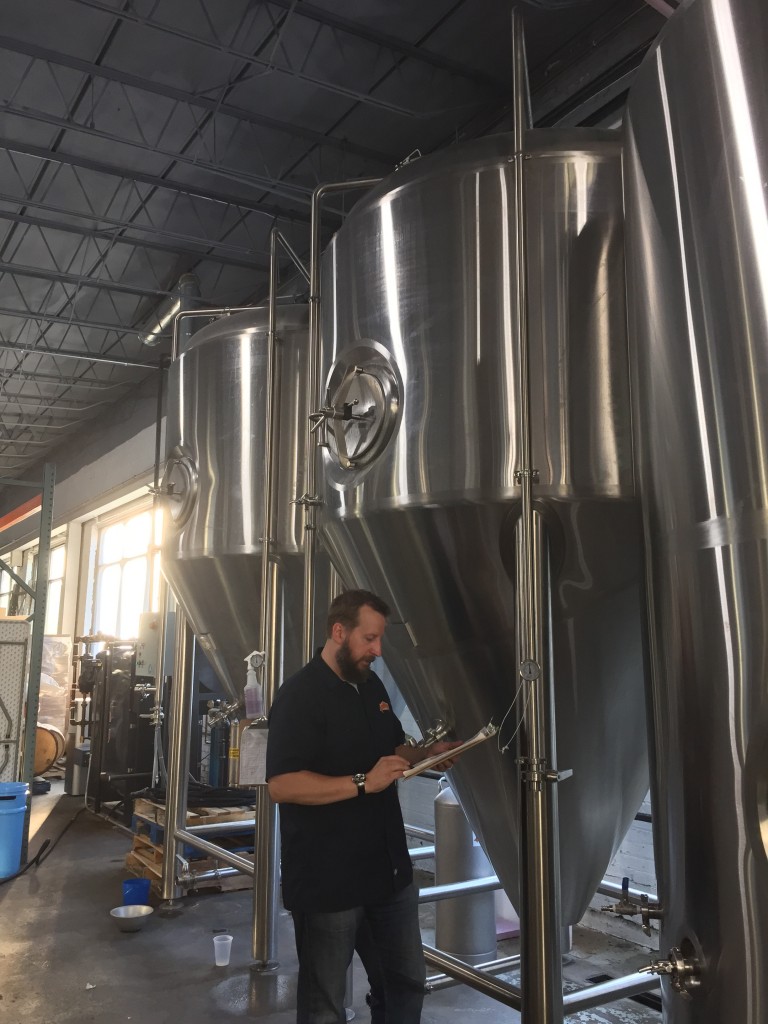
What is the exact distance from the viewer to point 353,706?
7.68 ft

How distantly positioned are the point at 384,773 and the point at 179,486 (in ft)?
7.45

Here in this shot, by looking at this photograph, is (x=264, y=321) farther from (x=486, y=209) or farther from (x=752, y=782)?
(x=752, y=782)

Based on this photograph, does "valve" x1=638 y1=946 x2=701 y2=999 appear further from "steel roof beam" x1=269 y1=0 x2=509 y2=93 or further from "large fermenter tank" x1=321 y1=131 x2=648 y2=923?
"steel roof beam" x1=269 y1=0 x2=509 y2=93

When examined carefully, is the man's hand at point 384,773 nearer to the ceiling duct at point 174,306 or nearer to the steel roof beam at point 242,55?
the steel roof beam at point 242,55

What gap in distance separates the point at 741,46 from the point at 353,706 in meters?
1.77

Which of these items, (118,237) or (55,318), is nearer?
(118,237)

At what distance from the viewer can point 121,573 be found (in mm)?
13023

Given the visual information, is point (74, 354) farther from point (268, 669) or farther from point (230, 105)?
point (268, 669)

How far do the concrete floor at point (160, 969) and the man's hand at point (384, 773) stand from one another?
1.67m

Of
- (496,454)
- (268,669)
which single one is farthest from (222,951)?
(496,454)

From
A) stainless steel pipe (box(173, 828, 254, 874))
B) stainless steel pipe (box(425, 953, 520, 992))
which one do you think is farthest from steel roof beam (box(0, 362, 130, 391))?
stainless steel pipe (box(425, 953, 520, 992))

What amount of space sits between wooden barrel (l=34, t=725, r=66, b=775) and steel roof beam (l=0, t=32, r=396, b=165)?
23.2ft

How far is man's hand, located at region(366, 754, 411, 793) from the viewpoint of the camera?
213cm

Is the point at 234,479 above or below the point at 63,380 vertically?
below
